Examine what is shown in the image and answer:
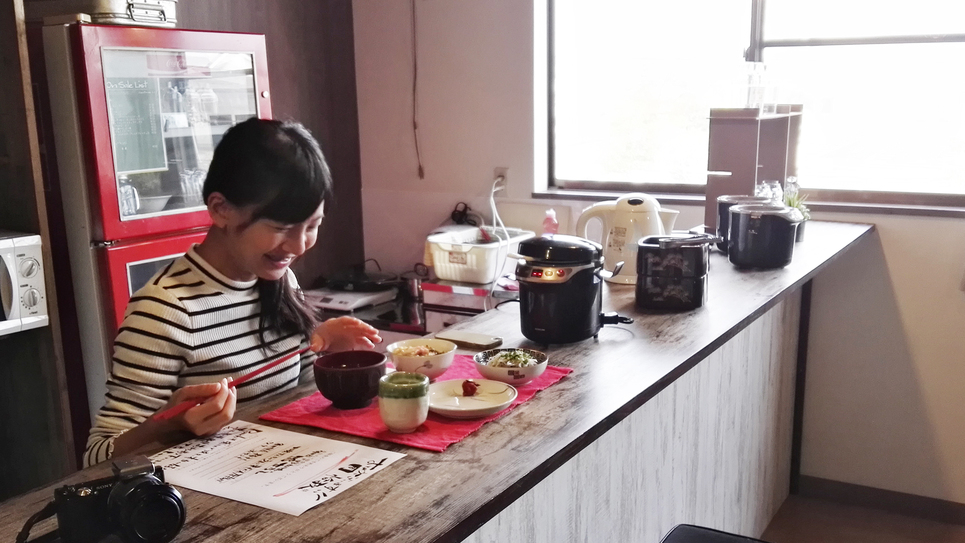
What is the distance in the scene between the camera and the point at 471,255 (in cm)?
309

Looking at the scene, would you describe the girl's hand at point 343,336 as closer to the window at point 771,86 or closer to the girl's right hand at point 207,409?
the girl's right hand at point 207,409

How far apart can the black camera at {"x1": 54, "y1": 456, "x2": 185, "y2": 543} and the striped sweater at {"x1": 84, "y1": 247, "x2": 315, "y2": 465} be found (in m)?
0.42

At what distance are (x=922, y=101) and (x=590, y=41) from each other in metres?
1.20

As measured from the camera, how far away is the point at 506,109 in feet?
11.3

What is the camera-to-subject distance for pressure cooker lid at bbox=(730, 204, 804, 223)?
7.63 feet

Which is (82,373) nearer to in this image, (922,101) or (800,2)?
(800,2)

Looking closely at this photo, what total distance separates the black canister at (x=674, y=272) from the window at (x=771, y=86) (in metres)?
1.03

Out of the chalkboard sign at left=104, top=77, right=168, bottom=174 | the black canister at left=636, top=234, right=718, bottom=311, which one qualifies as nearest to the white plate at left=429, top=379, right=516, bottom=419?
the black canister at left=636, top=234, right=718, bottom=311

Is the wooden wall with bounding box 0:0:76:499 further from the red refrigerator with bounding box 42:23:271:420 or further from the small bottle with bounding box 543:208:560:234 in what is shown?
the small bottle with bounding box 543:208:560:234

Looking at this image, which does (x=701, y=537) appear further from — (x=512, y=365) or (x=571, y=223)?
(x=571, y=223)

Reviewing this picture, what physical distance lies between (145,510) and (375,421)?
1.45ft

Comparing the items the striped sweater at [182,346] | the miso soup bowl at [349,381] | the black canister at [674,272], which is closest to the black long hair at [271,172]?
the striped sweater at [182,346]

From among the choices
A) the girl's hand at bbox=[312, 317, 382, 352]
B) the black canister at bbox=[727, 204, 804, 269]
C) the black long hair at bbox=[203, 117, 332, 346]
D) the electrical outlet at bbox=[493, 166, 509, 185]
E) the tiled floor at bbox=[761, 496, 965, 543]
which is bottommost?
the tiled floor at bbox=[761, 496, 965, 543]

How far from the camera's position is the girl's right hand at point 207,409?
127 cm
